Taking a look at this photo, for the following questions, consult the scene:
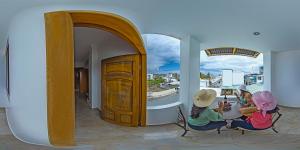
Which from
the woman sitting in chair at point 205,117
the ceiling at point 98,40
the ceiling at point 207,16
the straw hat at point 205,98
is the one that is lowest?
the woman sitting in chair at point 205,117

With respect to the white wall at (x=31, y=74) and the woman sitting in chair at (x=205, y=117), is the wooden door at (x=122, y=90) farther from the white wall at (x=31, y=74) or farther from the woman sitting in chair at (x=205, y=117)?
the white wall at (x=31, y=74)

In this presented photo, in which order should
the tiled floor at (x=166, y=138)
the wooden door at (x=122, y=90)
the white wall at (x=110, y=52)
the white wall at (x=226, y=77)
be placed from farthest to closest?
1. the white wall at (x=226, y=77)
2. the white wall at (x=110, y=52)
3. the wooden door at (x=122, y=90)
4. the tiled floor at (x=166, y=138)

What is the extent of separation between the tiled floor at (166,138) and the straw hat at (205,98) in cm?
60

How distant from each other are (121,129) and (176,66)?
242 centimetres

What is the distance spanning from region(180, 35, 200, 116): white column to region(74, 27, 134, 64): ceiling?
1.49 meters

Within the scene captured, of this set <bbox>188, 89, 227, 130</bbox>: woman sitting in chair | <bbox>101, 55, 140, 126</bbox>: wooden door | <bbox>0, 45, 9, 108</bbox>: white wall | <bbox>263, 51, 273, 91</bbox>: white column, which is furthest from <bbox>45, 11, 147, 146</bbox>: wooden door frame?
<bbox>263, 51, 273, 91</bbox>: white column

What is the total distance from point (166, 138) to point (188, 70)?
2.50 m

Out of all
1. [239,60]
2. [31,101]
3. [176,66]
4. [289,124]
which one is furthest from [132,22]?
[239,60]

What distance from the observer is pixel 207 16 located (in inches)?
197

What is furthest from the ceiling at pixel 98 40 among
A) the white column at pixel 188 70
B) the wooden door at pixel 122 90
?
the white column at pixel 188 70

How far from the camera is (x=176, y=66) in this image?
22.5ft

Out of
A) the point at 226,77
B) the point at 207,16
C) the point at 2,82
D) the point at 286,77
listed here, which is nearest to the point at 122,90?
the point at 207,16

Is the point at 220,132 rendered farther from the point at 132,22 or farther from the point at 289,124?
the point at 132,22

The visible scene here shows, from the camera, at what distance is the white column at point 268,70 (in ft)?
28.8
